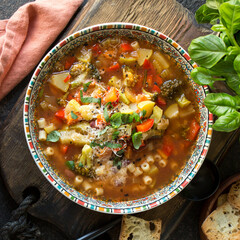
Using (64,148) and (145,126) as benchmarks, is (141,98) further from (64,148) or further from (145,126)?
(64,148)

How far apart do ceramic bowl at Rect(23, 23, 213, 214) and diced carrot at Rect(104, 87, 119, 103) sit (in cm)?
70

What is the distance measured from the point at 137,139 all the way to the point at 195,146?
0.78 m

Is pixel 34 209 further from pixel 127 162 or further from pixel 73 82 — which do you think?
pixel 73 82

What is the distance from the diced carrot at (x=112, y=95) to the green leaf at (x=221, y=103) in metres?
1.18

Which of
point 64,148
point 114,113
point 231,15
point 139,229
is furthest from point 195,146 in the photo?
point 231,15

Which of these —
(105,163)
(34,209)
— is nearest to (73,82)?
(105,163)

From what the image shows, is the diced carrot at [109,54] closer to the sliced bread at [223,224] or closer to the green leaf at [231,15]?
the green leaf at [231,15]

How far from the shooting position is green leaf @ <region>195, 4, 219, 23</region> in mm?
3743

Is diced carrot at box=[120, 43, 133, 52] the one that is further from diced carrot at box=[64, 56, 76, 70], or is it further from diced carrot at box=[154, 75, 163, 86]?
diced carrot at box=[64, 56, 76, 70]

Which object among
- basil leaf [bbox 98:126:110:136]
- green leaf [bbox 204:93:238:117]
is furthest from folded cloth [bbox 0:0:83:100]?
green leaf [bbox 204:93:238:117]

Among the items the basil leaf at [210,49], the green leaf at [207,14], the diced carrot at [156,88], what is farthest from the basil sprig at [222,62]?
the diced carrot at [156,88]

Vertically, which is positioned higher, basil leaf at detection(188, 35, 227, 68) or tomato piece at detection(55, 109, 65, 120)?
basil leaf at detection(188, 35, 227, 68)

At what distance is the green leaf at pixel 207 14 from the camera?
3.74m

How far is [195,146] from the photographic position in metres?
4.22
